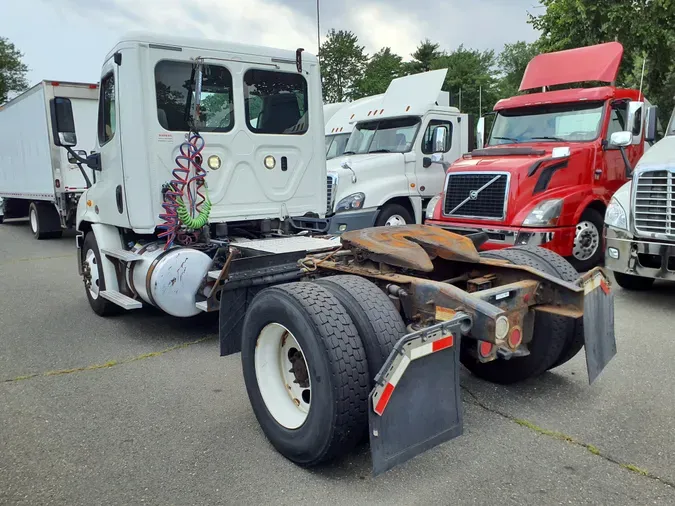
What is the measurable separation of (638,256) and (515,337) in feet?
11.8

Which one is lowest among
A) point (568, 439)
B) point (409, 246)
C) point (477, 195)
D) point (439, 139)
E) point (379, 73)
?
point (568, 439)

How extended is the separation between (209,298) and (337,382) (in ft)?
8.58

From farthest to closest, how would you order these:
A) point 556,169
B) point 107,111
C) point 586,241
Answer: point 586,241 < point 556,169 < point 107,111

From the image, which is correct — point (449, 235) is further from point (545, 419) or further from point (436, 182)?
point (436, 182)

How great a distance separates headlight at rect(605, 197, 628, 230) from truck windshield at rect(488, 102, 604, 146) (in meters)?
1.78

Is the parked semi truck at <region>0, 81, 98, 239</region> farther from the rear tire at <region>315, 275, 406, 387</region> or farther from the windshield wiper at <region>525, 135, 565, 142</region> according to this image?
the rear tire at <region>315, 275, 406, 387</region>

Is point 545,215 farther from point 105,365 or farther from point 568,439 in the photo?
point 105,365

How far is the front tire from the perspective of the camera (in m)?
9.68

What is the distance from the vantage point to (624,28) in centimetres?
1309

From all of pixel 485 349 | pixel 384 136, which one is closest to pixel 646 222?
pixel 485 349

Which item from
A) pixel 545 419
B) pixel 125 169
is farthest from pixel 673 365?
pixel 125 169

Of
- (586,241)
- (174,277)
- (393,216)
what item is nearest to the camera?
(174,277)

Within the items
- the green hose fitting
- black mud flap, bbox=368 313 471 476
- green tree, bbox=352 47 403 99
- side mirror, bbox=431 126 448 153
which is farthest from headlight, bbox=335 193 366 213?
green tree, bbox=352 47 403 99

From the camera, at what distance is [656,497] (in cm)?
275
